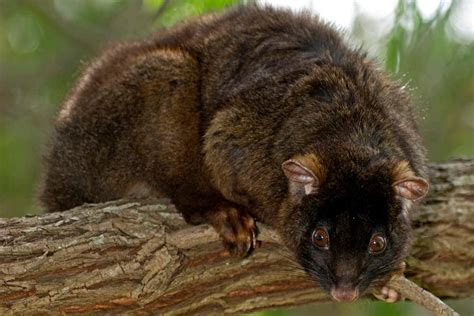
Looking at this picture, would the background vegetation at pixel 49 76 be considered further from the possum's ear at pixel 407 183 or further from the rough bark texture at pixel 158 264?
the possum's ear at pixel 407 183

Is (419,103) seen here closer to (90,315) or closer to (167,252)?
(167,252)

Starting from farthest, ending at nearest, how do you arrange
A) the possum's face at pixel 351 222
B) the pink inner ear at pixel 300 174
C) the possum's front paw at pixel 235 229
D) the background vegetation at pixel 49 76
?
1. the background vegetation at pixel 49 76
2. the possum's front paw at pixel 235 229
3. the pink inner ear at pixel 300 174
4. the possum's face at pixel 351 222

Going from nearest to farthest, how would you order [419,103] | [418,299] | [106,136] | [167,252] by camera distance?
[418,299] < [167,252] < [106,136] < [419,103]

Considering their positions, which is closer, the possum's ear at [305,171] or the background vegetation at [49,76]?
the possum's ear at [305,171]

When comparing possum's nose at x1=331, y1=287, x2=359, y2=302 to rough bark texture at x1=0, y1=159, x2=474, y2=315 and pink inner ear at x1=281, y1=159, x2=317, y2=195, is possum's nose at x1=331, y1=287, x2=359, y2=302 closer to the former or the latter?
pink inner ear at x1=281, y1=159, x2=317, y2=195

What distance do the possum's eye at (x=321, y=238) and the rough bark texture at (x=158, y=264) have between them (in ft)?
1.98

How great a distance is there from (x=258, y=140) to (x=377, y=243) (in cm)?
110

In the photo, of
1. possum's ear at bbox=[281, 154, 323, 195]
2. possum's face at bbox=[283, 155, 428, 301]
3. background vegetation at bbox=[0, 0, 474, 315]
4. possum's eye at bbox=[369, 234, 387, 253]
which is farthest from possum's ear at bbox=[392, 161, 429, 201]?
background vegetation at bbox=[0, 0, 474, 315]

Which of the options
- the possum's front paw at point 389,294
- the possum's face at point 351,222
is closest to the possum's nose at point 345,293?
the possum's face at point 351,222

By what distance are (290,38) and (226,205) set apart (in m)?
1.21

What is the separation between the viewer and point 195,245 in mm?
5785

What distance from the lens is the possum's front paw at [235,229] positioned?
5.75 meters

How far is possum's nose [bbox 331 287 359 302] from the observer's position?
510 cm

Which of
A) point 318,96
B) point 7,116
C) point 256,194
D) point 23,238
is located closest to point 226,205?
point 256,194
